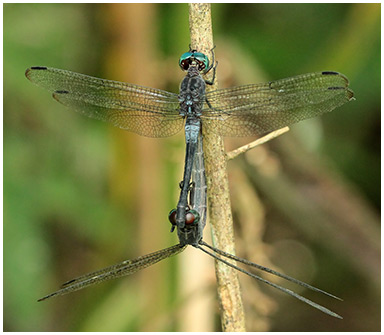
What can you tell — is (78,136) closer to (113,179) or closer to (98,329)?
(113,179)

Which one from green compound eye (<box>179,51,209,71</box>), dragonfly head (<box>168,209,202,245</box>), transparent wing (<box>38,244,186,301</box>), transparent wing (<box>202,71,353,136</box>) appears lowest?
transparent wing (<box>38,244,186,301</box>)

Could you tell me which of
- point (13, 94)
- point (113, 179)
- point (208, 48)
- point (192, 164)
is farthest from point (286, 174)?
point (13, 94)

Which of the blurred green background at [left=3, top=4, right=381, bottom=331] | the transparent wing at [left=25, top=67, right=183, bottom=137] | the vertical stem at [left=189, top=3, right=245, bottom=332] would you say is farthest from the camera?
the blurred green background at [left=3, top=4, right=381, bottom=331]

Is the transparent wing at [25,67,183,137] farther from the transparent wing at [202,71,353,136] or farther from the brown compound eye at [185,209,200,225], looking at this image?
the brown compound eye at [185,209,200,225]

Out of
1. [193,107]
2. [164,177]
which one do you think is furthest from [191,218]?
[164,177]

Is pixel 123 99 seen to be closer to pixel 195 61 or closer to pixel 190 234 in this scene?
pixel 195 61

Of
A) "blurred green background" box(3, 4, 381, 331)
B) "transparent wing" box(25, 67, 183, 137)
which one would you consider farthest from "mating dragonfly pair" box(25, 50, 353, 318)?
"blurred green background" box(3, 4, 381, 331)

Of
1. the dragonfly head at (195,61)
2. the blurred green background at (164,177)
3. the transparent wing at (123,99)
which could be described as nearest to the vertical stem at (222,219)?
the dragonfly head at (195,61)

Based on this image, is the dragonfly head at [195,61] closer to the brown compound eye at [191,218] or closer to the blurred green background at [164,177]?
the brown compound eye at [191,218]
